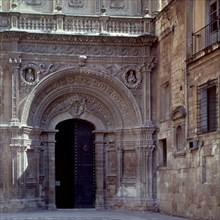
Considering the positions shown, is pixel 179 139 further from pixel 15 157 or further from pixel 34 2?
pixel 34 2

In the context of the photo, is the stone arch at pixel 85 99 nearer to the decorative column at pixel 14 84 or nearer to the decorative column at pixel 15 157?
the decorative column at pixel 14 84

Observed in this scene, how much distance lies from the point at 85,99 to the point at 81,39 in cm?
210

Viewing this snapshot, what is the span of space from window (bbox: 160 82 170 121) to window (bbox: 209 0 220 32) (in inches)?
131

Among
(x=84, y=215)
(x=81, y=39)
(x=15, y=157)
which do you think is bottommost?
(x=84, y=215)

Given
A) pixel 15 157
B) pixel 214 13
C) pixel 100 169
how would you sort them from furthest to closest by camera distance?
pixel 100 169 → pixel 15 157 → pixel 214 13

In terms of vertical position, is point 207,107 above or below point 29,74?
below

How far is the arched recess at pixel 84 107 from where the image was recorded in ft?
75.4

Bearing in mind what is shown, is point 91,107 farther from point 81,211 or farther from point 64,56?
point 81,211

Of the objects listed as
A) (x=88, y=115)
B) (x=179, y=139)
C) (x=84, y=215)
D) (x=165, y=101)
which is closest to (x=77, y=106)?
(x=88, y=115)

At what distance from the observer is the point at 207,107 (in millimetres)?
18828

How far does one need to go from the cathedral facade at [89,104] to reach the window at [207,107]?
1.83m

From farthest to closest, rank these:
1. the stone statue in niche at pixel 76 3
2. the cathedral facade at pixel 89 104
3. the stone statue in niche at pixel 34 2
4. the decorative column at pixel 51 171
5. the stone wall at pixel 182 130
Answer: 1. the stone statue in niche at pixel 76 3
2. the stone statue in niche at pixel 34 2
3. the decorative column at pixel 51 171
4. the cathedral facade at pixel 89 104
5. the stone wall at pixel 182 130

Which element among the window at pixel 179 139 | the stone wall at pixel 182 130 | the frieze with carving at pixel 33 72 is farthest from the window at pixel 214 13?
the frieze with carving at pixel 33 72

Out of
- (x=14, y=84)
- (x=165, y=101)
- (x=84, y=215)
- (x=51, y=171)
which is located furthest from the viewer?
(x=51, y=171)
